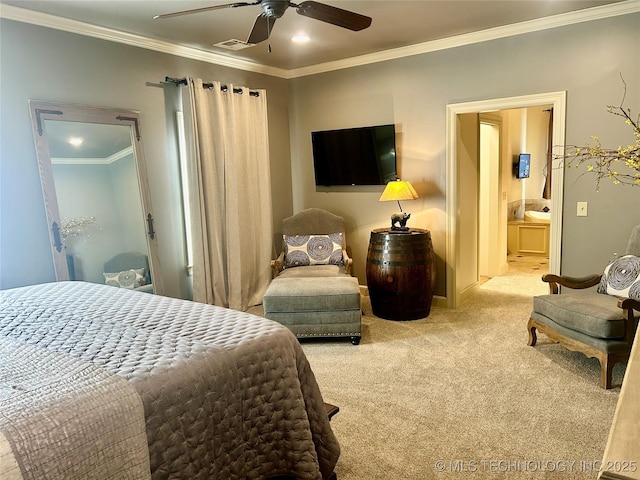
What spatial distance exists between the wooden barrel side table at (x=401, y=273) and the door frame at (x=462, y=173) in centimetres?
41

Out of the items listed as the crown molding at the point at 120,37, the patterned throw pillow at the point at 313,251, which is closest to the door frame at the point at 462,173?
the patterned throw pillow at the point at 313,251

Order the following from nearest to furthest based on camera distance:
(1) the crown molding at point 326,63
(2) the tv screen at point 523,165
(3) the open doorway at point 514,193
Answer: (1) the crown molding at point 326,63
(3) the open doorway at point 514,193
(2) the tv screen at point 523,165

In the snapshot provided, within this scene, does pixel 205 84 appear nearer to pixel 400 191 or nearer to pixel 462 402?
pixel 400 191

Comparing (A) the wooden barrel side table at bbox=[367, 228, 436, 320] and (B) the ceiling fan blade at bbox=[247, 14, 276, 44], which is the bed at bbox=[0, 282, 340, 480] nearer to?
(B) the ceiling fan blade at bbox=[247, 14, 276, 44]

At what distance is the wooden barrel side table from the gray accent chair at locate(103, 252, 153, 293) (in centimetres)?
198

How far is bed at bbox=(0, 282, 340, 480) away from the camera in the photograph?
1158 mm

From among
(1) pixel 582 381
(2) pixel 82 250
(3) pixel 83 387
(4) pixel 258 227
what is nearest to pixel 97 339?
(3) pixel 83 387

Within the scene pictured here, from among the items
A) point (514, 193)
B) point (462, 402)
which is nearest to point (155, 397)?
point (462, 402)

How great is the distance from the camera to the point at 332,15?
2500mm

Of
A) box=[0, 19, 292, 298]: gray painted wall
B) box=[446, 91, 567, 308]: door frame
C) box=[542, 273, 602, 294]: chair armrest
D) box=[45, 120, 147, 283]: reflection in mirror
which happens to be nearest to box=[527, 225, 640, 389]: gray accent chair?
box=[542, 273, 602, 294]: chair armrest

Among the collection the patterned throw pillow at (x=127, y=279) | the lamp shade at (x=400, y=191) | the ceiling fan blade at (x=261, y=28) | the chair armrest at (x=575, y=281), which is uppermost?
the ceiling fan blade at (x=261, y=28)

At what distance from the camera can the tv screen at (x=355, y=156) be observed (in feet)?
15.3

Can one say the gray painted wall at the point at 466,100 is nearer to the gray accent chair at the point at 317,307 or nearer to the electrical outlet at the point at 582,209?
the electrical outlet at the point at 582,209

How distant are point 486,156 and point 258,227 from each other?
9.90 feet
